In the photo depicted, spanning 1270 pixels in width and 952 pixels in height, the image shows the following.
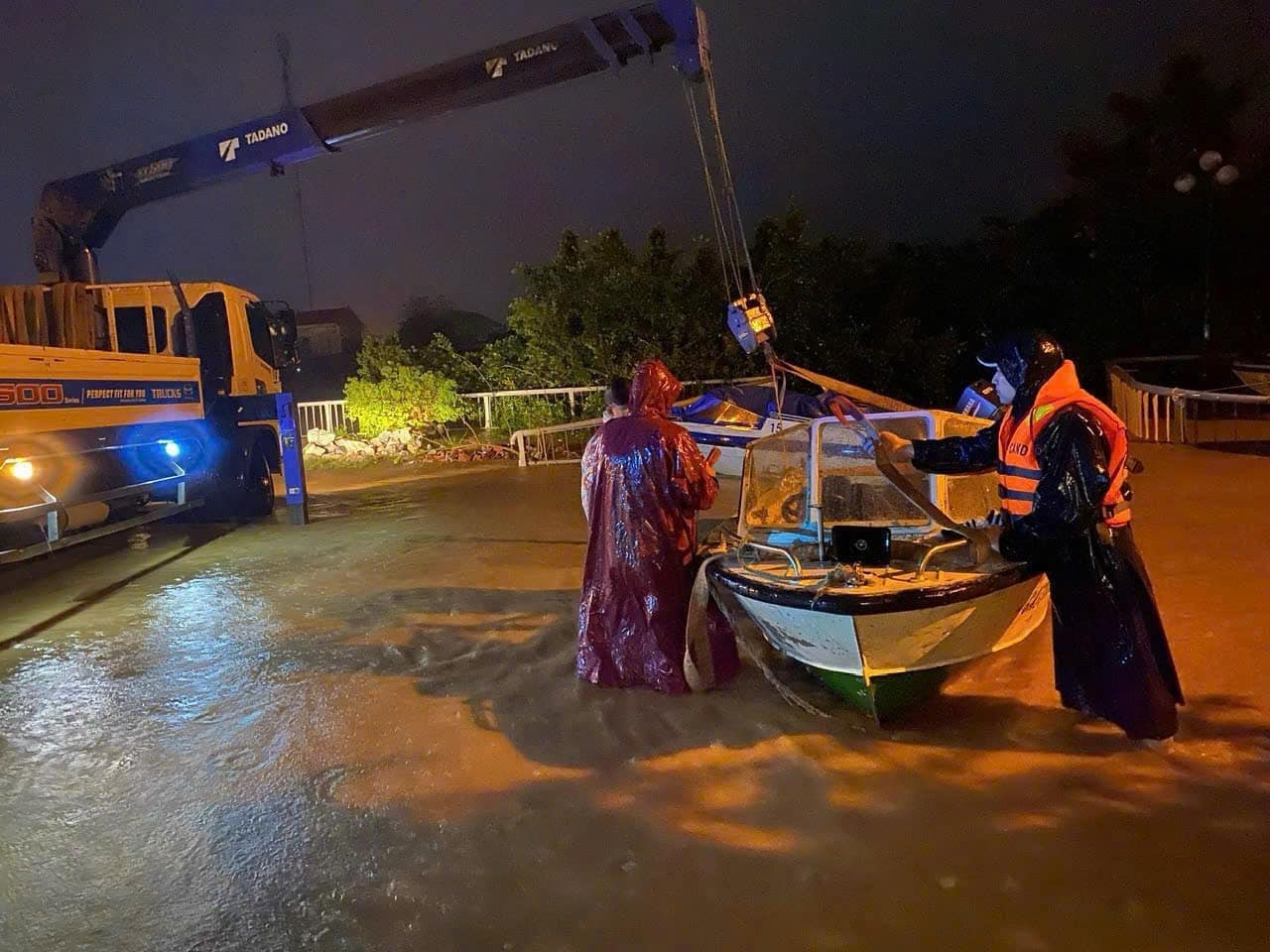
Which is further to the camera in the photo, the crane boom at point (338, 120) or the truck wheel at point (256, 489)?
the truck wheel at point (256, 489)

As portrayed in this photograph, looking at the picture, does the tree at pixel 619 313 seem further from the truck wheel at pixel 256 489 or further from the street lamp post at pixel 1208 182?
the street lamp post at pixel 1208 182

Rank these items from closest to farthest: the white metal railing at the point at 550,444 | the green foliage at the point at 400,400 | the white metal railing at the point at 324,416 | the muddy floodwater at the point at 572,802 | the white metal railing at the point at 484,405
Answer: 1. the muddy floodwater at the point at 572,802
2. the white metal railing at the point at 550,444
3. the white metal railing at the point at 484,405
4. the green foliage at the point at 400,400
5. the white metal railing at the point at 324,416

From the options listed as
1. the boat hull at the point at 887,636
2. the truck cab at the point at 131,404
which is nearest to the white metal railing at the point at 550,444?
the truck cab at the point at 131,404

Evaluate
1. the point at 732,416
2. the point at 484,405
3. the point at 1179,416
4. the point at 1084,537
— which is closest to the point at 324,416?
the point at 484,405

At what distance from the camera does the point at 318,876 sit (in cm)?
358

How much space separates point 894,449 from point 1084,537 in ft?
3.46

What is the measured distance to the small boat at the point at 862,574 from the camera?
4191mm

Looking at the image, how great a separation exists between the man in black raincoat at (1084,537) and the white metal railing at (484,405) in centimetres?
1313

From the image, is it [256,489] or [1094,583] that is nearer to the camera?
[1094,583]

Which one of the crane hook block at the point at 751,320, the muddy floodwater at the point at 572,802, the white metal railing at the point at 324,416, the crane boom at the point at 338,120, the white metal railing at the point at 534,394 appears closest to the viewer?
the muddy floodwater at the point at 572,802

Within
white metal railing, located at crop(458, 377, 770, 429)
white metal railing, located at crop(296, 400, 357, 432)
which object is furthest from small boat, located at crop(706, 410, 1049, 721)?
white metal railing, located at crop(296, 400, 357, 432)

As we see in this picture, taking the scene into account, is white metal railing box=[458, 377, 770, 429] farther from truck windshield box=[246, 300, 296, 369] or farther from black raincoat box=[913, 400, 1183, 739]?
black raincoat box=[913, 400, 1183, 739]

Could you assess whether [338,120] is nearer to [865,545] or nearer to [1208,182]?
[865,545]

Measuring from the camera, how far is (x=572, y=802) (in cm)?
408
